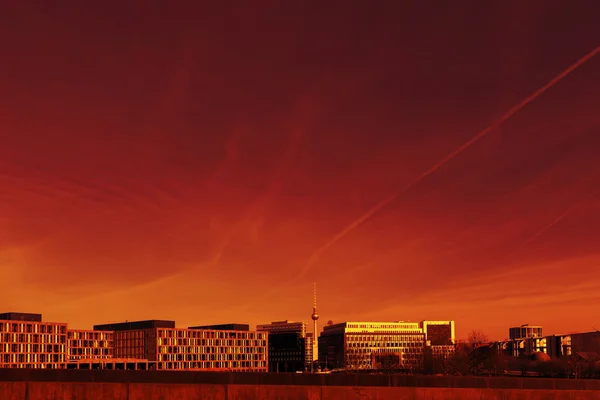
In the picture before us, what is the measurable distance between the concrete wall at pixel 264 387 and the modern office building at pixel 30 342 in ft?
484

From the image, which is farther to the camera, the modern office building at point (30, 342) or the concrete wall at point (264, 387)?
the modern office building at point (30, 342)

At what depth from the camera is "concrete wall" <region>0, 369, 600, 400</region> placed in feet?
114

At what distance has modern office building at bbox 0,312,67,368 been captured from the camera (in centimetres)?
17450

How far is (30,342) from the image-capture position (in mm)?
179000

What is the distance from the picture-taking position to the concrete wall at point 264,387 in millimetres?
34781

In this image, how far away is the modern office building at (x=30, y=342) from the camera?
174 meters

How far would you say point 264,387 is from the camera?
35562 millimetres

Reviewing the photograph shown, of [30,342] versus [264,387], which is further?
[30,342]

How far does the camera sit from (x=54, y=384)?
36219 millimetres

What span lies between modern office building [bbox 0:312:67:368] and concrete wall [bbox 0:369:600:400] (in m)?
148

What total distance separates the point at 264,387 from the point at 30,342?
160 m

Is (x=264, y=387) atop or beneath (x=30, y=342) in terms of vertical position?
atop

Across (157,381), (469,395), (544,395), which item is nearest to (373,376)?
(469,395)

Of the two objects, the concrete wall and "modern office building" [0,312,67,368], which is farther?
"modern office building" [0,312,67,368]
